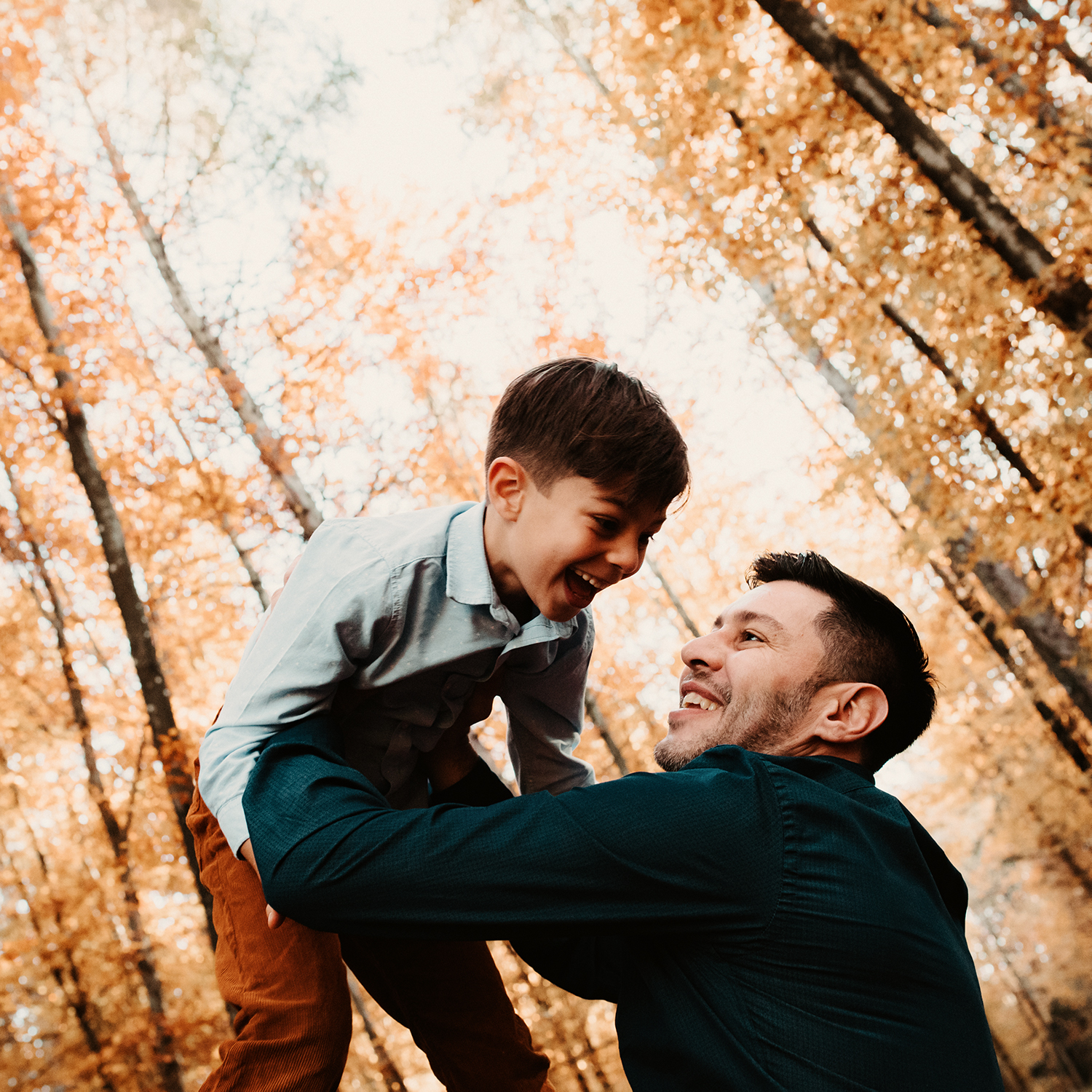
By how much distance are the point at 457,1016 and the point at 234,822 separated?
77 cm

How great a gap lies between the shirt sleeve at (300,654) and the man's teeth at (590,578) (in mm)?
454

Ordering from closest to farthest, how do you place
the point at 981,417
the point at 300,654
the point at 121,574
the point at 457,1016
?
the point at 300,654, the point at 457,1016, the point at 981,417, the point at 121,574

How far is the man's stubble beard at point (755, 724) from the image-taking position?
5.44ft

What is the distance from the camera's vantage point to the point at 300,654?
159 cm

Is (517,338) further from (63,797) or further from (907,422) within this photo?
(63,797)

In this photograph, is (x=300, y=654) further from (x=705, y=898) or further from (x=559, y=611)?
(x=705, y=898)

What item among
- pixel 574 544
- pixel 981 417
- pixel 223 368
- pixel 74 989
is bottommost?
pixel 574 544

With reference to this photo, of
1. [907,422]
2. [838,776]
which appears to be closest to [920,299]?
[907,422]

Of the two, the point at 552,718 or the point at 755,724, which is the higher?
the point at 552,718

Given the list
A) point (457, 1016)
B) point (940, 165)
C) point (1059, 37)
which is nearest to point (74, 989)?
point (457, 1016)

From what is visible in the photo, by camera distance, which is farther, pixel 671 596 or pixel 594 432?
pixel 671 596

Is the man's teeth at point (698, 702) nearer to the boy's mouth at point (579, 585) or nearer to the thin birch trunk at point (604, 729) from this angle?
the boy's mouth at point (579, 585)

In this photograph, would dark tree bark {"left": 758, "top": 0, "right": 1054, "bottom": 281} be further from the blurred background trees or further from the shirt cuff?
the shirt cuff

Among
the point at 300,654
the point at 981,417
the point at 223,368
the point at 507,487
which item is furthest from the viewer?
the point at 223,368
